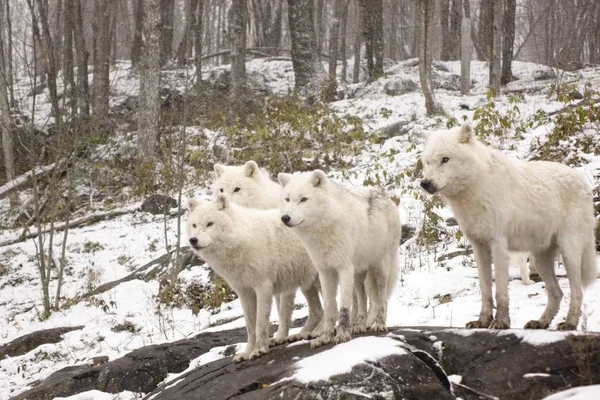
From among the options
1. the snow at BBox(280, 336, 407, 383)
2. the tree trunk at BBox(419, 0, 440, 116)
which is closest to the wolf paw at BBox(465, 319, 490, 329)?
the snow at BBox(280, 336, 407, 383)

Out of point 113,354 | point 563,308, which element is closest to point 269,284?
point 563,308

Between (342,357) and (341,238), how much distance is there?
1092 millimetres

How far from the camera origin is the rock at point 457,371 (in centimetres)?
423

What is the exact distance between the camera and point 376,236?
5.78m

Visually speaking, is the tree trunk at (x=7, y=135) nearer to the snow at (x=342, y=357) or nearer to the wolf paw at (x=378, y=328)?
the wolf paw at (x=378, y=328)

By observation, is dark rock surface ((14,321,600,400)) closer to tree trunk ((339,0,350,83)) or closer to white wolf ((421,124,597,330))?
white wolf ((421,124,597,330))

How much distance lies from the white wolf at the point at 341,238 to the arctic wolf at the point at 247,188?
1.97m

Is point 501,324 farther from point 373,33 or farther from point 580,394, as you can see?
point 373,33

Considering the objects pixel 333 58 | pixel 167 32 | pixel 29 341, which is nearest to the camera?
pixel 29 341

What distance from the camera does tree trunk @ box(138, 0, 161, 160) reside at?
16375 mm

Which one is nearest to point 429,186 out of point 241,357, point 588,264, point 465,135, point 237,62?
point 465,135

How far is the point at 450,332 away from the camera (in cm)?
509

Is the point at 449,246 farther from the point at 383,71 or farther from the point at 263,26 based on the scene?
the point at 263,26

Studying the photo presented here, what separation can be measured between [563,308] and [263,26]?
76.7 ft
